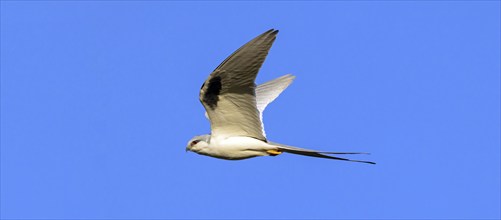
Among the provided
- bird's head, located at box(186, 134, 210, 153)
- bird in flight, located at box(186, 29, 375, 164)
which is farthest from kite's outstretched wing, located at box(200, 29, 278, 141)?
bird's head, located at box(186, 134, 210, 153)

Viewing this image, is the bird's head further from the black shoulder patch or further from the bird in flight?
the black shoulder patch

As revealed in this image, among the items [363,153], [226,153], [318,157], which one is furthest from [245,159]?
[363,153]

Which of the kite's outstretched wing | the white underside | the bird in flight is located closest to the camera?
the kite's outstretched wing

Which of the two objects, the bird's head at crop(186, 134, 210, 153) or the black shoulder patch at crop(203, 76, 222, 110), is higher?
the black shoulder patch at crop(203, 76, 222, 110)

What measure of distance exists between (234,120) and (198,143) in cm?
63

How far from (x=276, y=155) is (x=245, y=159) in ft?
1.63

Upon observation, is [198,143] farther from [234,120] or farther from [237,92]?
[237,92]

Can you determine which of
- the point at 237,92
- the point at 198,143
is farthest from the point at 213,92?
the point at 198,143

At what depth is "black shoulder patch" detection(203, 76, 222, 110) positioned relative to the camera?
1323cm

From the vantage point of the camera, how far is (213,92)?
13484 millimetres

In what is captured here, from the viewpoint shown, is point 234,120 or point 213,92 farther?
point 234,120

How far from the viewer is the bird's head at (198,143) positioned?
14.0 m

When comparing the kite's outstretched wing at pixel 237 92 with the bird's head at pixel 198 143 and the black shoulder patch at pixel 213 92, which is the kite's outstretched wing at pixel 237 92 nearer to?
the black shoulder patch at pixel 213 92

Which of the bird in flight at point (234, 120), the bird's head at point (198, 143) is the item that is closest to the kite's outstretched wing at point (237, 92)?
the bird in flight at point (234, 120)
